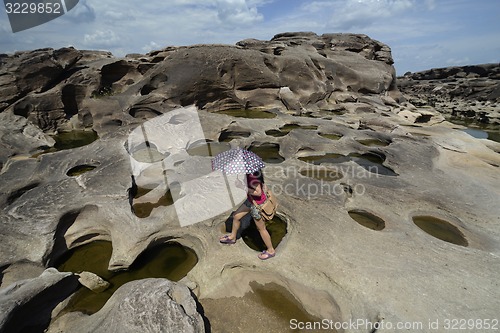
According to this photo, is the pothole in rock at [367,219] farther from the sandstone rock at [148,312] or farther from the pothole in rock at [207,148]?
the pothole in rock at [207,148]

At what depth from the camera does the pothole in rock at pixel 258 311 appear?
15.3 feet

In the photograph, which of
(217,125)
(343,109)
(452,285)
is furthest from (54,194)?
(343,109)

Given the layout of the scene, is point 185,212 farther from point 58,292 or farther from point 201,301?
point 58,292

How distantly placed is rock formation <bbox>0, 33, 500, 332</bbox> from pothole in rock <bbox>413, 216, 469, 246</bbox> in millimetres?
35

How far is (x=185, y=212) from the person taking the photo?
22.6 ft

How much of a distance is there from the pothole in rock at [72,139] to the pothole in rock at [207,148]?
6819 mm

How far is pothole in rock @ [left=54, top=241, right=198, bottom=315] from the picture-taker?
5246 mm

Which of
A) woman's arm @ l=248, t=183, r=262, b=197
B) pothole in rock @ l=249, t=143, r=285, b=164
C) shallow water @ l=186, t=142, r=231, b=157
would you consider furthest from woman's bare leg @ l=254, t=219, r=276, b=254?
shallow water @ l=186, t=142, r=231, b=157

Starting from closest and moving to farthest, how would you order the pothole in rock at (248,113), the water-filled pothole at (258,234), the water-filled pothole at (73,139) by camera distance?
the water-filled pothole at (258,234), the water-filled pothole at (73,139), the pothole in rock at (248,113)

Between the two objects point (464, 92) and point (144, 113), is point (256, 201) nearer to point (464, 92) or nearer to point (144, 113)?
point (144, 113)

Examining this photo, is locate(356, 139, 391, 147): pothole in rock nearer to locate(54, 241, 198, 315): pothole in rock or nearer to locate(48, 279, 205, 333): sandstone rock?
locate(54, 241, 198, 315): pothole in rock

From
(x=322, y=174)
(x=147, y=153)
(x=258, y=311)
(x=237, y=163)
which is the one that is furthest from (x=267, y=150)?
(x=258, y=311)

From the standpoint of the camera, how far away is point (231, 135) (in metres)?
14.1

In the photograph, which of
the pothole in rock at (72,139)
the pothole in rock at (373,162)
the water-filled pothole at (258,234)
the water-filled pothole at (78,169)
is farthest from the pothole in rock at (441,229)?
the pothole in rock at (72,139)
